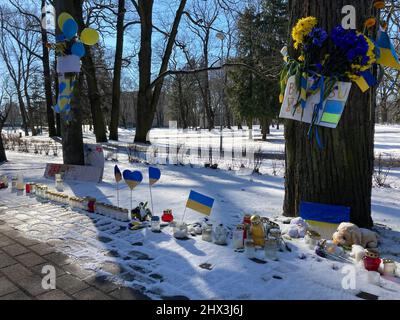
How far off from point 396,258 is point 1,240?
404 centimetres

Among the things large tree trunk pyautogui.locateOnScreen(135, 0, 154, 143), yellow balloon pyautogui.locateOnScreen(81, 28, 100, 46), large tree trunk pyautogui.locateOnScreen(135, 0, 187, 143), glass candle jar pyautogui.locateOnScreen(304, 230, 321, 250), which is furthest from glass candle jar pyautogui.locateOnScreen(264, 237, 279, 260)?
large tree trunk pyautogui.locateOnScreen(135, 0, 154, 143)

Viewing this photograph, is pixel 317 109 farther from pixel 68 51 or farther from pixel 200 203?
pixel 68 51

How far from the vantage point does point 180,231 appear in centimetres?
352

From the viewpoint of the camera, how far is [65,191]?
18.9 ft

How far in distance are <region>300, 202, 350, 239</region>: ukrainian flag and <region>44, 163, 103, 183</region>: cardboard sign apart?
4372 mm

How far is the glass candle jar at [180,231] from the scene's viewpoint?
11.5 ft

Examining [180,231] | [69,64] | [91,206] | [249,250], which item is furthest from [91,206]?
[69,64]

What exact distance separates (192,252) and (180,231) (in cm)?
44

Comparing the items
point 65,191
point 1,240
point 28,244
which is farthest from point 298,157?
point 65,191

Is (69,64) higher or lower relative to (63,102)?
higher

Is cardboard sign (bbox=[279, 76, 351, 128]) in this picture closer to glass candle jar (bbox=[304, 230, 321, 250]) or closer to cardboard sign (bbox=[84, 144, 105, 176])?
A: glass candle jar (bbox=[304, 230, 321, 250])

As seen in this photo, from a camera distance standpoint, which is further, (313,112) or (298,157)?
(298,157)

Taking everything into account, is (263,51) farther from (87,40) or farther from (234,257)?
(234,257)

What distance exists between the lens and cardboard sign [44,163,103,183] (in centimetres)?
661
